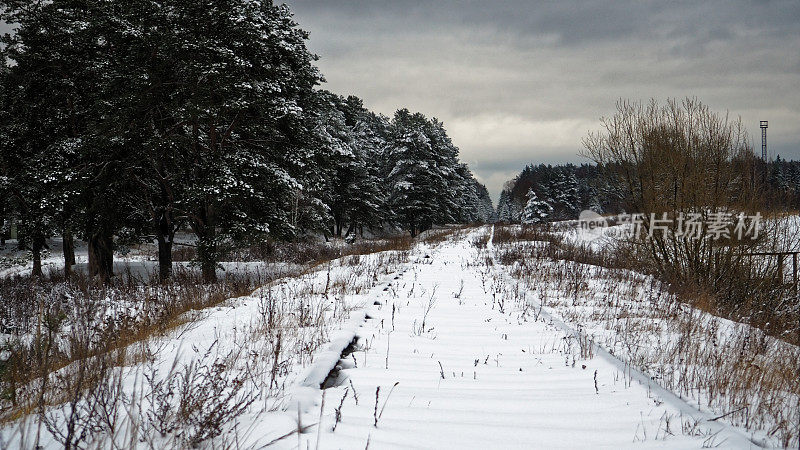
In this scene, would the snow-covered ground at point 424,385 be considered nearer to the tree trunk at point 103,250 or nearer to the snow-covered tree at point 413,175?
the tree trunk at point 103,250

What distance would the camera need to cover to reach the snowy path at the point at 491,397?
2.48m

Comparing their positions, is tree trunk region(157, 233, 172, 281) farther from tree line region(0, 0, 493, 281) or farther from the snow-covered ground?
the snow-covered ground

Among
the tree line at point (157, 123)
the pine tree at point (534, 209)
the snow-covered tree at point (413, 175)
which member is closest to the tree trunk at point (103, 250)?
the tree line at point (157, 123)

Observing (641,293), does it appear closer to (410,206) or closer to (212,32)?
(212,32)

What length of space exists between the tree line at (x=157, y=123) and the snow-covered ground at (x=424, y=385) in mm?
6206

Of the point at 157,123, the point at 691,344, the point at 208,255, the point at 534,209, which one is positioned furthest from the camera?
the point at 534,209

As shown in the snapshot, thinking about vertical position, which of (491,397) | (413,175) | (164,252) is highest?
(413,175)

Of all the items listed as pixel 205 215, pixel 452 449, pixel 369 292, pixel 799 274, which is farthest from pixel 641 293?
pixel 205 215

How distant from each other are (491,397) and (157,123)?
41.4 ft

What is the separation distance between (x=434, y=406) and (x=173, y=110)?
1119 cm

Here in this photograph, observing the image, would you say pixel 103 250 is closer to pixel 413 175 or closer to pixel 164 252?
pixel 164 252

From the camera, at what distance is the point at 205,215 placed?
12.2 meters

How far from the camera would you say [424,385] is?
3479mm

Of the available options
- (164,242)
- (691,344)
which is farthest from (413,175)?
(691,344)
